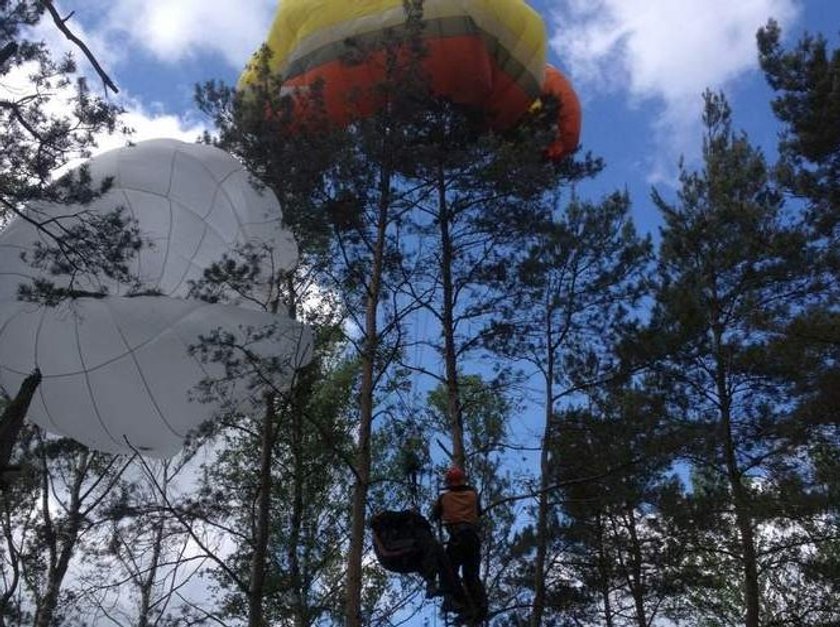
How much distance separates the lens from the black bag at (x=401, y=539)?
20.6ft

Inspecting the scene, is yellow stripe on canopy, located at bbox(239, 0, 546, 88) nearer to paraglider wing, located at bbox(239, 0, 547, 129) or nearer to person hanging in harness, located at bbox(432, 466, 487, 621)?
paraglider wing, located at bbox(239, 0, 547, 129)

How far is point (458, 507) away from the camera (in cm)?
641

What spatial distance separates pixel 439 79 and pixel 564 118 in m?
2.11

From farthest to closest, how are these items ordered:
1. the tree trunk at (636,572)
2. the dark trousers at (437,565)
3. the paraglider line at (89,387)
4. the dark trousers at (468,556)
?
the tree trunk at (636,572), the paraglider line at (89,387), the dark trousers at (468,556), the dark trousers at (437,565)

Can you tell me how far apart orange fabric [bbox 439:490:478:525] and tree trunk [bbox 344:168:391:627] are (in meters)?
1.16

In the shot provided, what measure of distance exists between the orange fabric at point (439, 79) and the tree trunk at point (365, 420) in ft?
3.24

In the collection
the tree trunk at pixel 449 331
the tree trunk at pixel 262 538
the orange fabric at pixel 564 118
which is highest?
the orange fabric at pixel 564 118

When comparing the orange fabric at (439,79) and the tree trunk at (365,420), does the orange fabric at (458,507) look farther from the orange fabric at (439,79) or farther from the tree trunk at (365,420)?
the orange fabric at (439,79)

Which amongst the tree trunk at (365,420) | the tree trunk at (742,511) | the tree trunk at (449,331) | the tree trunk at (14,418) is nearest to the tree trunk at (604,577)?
the tree trunk at (742,511)

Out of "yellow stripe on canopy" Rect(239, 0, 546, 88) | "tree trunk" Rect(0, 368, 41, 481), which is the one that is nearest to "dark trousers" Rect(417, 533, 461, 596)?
"tree trunk" Rect(0, 368, 41, 481)

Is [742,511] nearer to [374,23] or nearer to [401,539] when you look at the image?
[401,539]

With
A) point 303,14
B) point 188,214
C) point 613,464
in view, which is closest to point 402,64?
point 303,14

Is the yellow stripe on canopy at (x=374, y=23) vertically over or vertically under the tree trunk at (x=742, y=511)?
over

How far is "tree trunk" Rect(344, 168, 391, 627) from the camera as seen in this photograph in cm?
733
